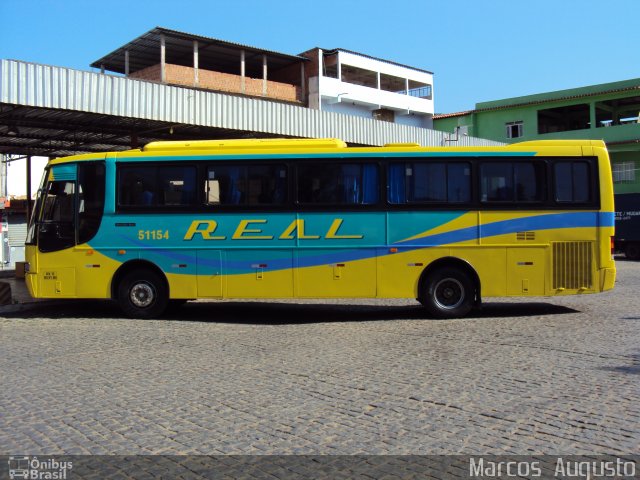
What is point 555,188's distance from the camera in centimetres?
1150

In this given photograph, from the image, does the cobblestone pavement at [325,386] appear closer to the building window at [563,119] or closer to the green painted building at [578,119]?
the green painted building at [578,119]

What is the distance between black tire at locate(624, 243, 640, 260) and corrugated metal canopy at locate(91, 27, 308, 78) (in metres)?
31.7

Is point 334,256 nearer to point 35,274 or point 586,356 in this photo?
point 586,356

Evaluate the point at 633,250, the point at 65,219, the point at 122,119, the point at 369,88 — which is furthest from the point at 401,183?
the point at 369,88

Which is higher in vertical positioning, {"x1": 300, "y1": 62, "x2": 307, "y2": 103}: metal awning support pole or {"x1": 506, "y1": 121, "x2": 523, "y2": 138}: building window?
{"x1": 300, "y1": 62, "x2": 307, "y2": 103}: metal awning support pole

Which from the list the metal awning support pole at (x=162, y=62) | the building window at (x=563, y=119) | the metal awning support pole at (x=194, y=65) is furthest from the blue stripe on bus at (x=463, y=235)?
the building window at (x=563, y=119)

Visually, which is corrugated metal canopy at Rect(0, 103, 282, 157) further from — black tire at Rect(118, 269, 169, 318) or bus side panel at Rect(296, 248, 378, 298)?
bus side panel at Rect(296, 248, 378, 298)

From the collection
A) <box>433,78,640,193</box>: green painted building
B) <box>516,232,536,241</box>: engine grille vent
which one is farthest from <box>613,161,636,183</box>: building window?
<box>516,232,536,241</box>: engine grille vent

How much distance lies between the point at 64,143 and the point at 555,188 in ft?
53.5

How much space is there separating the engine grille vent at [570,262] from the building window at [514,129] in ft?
129

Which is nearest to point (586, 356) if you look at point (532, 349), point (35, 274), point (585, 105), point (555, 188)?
point (532, 349)

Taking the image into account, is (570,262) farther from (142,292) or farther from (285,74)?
(285,74)

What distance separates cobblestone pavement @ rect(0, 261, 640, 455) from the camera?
4.67 meters

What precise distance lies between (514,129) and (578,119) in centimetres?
570
